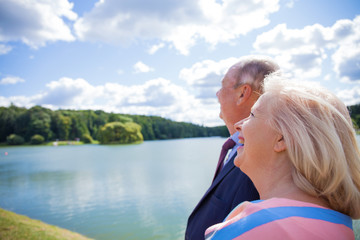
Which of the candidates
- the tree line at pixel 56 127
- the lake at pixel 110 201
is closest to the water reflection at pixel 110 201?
the lake at pixel 110 201

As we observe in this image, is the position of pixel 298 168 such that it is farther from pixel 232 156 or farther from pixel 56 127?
pixel 56 127

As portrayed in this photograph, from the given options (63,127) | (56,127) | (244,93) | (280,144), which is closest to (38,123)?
(56,127)

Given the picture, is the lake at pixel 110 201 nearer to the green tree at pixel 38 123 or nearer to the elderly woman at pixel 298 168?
the elderly woman at pixel 298 168

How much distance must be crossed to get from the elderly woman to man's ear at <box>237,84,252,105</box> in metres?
1.08

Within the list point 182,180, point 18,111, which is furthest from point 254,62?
point 18,111

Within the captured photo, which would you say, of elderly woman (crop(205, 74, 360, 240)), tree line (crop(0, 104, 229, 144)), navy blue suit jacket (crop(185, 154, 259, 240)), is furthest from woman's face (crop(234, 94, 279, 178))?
tree line (crop(0, 104, 229, 144))

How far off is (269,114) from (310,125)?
194 mm

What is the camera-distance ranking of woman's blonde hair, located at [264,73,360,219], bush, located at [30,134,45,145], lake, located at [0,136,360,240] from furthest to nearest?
bush, located at [30,134,45,145] < lake, located at [0,136,360,240] < woman's blonde hair, located at [264,73,360,219]

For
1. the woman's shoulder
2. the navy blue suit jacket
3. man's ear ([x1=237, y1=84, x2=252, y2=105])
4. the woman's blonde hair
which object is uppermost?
man's ear ([x1=237, y1=84, x2=252, y2=105])

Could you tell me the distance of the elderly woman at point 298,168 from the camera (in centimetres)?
83

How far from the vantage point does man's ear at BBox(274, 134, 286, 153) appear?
1.12 metres

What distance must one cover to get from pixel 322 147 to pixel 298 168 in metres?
0.13

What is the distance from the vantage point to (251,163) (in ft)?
4.16

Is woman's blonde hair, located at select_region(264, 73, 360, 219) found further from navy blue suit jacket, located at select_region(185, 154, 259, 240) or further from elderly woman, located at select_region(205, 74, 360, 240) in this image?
navy blue suit jacket, located at select_region(185, 154, 259, 240)
